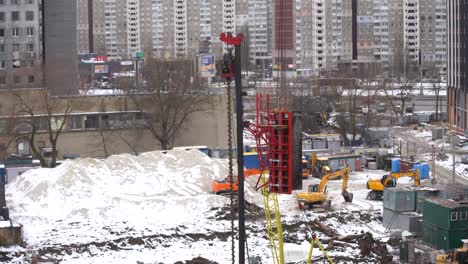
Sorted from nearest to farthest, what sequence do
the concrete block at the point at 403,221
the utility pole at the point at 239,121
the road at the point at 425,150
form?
the utility pole at the point at 239,121, the concrete block at the point at 403,221, the road at the point at 425,150

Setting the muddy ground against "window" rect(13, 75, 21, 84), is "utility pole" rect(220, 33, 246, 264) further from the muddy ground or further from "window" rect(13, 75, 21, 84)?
"window" rect(13, 75, 21, 84)

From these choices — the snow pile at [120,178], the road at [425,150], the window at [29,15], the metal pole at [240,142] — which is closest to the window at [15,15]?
the window at [29,15]

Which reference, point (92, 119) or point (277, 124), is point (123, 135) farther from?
point (277, 124)

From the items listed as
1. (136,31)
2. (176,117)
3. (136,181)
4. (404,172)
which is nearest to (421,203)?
(404,172)

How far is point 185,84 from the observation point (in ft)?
98.9

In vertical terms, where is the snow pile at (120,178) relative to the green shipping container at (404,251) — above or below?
above

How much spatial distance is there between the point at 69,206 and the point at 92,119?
920 centimetres

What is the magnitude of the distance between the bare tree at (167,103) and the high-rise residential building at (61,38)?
8817 mm

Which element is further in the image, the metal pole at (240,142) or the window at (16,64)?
the window at (16,64)

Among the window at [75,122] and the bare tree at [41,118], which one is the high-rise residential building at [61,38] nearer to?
the window at [75,122]

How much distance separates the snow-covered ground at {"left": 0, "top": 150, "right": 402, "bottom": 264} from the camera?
15742 mm

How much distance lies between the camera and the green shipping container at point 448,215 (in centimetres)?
1512

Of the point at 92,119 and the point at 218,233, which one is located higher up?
the point at 92,119

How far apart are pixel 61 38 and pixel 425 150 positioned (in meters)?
18.0
